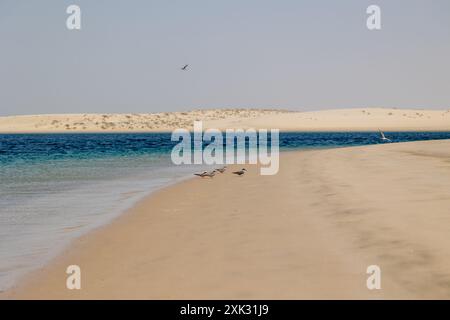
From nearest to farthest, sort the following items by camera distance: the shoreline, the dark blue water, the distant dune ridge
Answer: the shoreline < the dark blue water < the distant dune ridge

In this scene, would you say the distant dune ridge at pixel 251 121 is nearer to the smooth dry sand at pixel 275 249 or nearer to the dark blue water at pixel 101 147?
the dark blue water at pixel 101 147

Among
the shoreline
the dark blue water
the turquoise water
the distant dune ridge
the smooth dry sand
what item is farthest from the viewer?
the distant dune ridge

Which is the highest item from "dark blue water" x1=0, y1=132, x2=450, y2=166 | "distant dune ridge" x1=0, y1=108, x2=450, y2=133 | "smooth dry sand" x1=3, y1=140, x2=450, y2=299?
"distant dune ridge" x1=0, y1=108, x2=450, y2=133

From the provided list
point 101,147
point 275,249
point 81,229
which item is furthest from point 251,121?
point 275,249

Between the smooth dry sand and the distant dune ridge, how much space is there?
10996 cm

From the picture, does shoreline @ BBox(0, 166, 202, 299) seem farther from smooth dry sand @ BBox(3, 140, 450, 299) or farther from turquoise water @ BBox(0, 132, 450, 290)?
smooth dry sand @ BBox(3, 140, 450, 299)

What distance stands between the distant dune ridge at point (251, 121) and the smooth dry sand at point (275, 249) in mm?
109963

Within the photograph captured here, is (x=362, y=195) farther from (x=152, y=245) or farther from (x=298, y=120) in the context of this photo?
(x=298, y=120)

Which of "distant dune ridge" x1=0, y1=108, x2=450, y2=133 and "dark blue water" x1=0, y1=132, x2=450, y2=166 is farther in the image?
"distant dune ridge" x1=0, y1=108, x2=450, y2=133

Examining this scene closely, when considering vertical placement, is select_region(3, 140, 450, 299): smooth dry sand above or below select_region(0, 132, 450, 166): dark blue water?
above

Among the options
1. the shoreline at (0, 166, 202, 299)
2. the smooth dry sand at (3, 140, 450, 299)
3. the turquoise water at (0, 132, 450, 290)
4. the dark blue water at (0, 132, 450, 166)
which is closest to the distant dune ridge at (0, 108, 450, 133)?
the dark blue water at (0, 132, 450, 166)

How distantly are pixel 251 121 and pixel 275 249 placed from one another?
442ft

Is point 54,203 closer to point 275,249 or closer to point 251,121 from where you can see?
point 275,249

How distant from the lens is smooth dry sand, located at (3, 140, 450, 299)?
19.8ft
